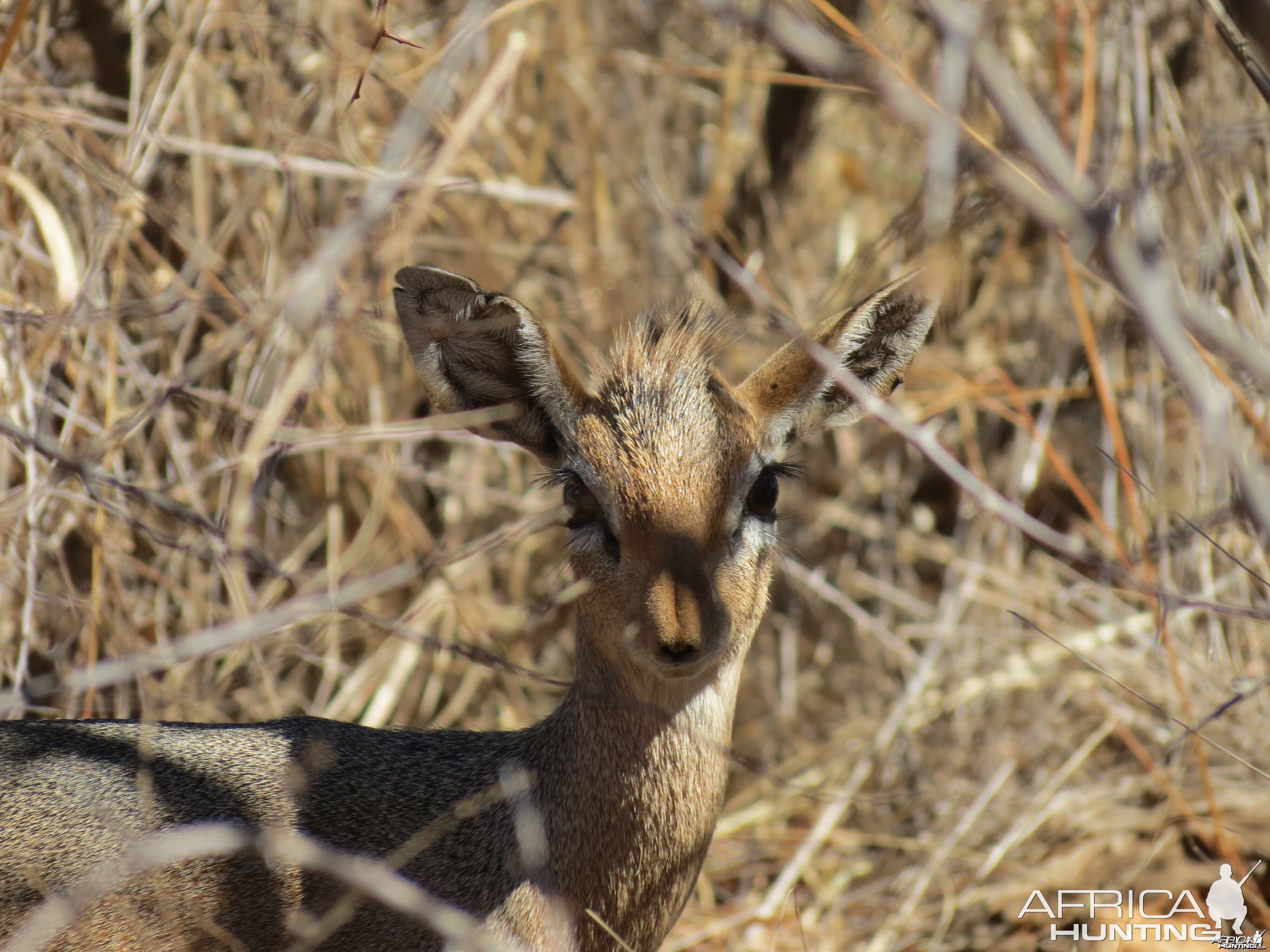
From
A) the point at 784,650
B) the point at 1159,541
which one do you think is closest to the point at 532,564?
the point at 784,650

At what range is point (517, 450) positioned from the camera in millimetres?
4793

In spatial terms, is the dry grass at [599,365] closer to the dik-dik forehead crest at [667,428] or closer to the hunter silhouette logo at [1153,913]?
the hunter silhouette logo at [1153,913]

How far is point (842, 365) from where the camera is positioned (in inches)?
114

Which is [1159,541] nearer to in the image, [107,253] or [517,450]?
[517,450]

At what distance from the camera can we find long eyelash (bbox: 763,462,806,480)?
9.10 ft

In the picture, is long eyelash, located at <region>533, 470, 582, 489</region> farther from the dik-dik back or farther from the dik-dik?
the dik-dik back

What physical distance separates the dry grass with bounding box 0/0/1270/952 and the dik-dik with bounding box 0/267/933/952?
27 centimetres

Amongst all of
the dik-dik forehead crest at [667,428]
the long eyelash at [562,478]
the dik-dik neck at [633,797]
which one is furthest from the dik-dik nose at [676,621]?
the long eyelash at [562,478]

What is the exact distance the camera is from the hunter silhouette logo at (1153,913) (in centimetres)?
322

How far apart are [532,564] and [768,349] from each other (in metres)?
1.26

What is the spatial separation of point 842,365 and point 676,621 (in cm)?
88

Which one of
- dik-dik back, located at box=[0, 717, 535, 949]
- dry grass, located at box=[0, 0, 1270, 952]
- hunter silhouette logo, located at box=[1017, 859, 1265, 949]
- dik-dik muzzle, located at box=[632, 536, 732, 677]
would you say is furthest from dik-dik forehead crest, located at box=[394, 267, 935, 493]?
hunter silhouette logo, located at box=[1017, 859, 1265, 949]

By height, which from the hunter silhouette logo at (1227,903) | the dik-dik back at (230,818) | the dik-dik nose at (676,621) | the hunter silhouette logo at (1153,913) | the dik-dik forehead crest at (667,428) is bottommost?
the hunter silhouette logo at (1153,913)

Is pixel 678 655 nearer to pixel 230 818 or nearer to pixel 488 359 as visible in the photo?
pixel 488 359
